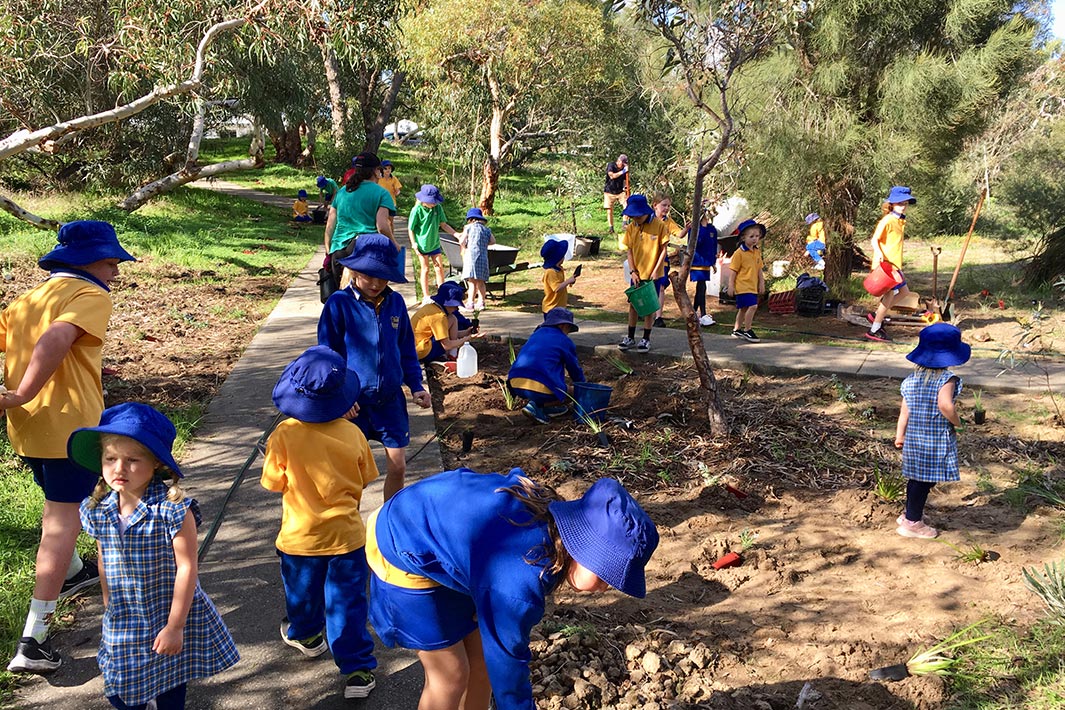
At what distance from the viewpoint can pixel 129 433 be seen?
2697 mm

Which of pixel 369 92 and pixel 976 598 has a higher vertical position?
pixel 369 92

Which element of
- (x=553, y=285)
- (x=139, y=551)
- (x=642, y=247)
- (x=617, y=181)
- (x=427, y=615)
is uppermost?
(x=617, y=181)

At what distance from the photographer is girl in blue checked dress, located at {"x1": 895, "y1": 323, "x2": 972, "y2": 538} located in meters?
4.89

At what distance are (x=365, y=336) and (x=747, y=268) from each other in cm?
645

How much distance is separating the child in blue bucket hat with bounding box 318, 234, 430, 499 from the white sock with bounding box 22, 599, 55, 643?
5.16 feet

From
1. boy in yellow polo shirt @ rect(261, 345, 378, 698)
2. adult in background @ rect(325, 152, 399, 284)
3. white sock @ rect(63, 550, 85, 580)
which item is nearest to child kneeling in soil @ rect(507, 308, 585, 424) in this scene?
adult in background @ rect(325, 152, 399, 284)

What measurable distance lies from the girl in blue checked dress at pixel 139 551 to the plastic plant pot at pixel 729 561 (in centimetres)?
279

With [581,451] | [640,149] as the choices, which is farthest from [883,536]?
[640,149]

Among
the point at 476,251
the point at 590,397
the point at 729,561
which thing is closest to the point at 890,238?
the point at 476,251

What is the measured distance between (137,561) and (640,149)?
21795 mm

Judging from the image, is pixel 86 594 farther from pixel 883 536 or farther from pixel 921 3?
pixel 921 3

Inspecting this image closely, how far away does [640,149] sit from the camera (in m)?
23.3

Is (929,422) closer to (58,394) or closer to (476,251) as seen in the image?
(58,394)

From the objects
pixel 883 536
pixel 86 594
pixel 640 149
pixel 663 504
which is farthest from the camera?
pixel 640 149
